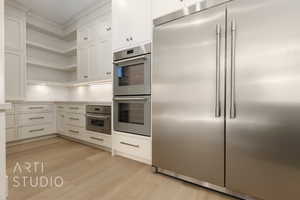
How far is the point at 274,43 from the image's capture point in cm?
112

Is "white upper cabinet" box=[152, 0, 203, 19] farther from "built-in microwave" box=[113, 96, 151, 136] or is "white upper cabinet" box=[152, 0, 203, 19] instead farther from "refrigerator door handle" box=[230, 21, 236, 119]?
"built-in microwave" box=[113, 96, 151, 136]

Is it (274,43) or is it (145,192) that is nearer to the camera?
(274,43)

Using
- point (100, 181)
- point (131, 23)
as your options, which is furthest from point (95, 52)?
point (100, 181)

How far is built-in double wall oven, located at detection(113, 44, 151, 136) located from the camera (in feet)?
6.33

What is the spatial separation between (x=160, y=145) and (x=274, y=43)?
137cm

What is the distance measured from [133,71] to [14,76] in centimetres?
259

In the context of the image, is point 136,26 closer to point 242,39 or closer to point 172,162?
point 242,39

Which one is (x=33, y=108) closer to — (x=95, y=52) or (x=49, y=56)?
(x=49, y=56)

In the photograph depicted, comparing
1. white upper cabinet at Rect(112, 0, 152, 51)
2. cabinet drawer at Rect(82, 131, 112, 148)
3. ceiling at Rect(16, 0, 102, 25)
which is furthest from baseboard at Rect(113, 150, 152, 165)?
ceiling at Rect(16, 0, 102, 25)

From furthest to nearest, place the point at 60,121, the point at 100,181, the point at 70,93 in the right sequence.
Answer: the point at 70,93, the point at 60,121, the point at 100,181

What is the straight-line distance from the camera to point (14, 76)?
298cm

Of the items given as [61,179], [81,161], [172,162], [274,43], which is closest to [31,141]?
[81,161]

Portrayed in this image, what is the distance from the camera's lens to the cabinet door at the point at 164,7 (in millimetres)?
1647

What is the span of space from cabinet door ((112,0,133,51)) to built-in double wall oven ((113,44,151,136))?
151mm
